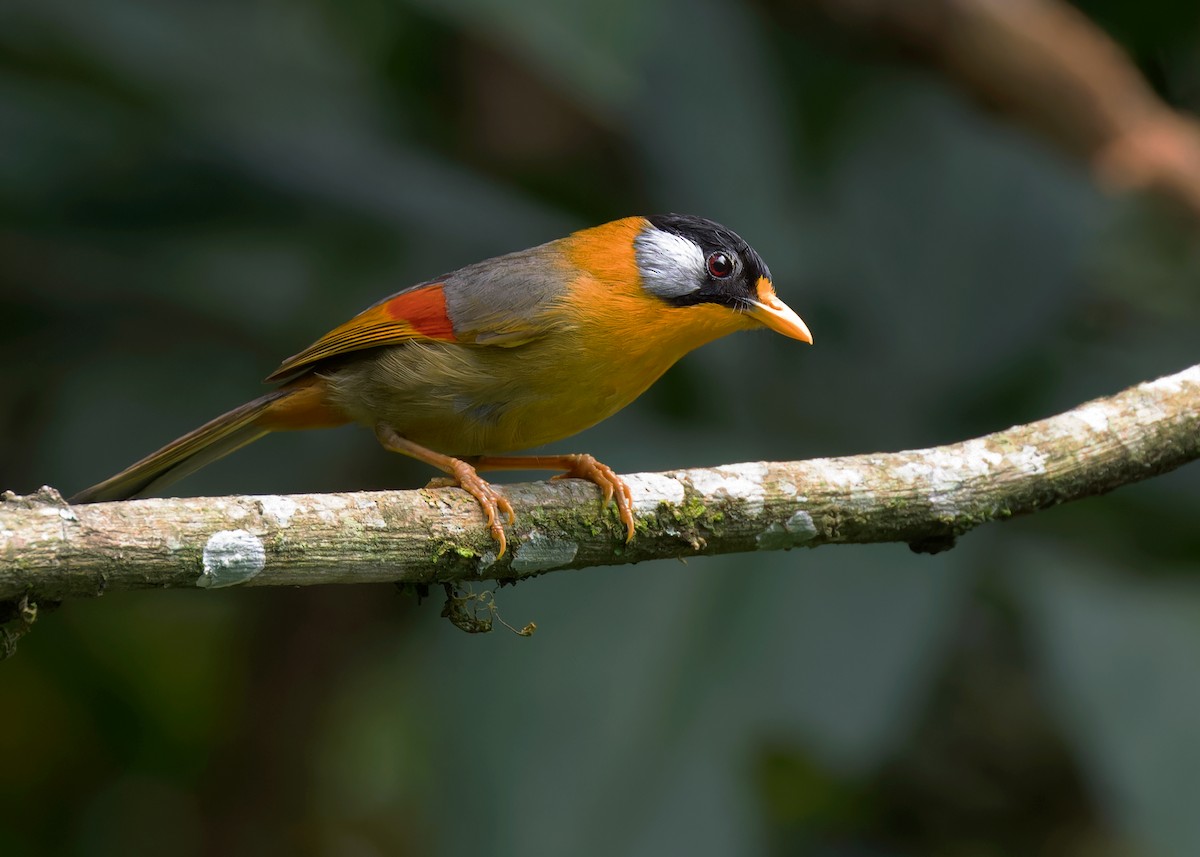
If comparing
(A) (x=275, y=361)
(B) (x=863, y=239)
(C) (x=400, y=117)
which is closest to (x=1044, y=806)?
(B) (x=863, y=239)

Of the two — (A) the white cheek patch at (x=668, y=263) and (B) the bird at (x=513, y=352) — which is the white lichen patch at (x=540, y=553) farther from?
(A) the white cheek patch at (x=668, y=263)

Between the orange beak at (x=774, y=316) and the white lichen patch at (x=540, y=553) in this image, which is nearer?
the white lichen patch at (x=540, y=553)

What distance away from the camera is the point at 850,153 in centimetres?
566

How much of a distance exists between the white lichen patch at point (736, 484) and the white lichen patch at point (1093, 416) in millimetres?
772

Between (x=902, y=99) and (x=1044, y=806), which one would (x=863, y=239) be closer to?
(x=902, y=99)

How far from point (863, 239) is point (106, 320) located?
3169 millimetres

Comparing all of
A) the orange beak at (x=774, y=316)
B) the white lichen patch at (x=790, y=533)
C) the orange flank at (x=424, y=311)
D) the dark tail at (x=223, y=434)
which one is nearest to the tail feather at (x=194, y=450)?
the dark tail at (x=223, y=434)

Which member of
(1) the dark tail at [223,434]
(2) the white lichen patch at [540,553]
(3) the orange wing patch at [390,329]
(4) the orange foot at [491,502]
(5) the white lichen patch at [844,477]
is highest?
(3) the orange wing patch at [390,329]

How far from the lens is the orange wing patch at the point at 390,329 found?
356 centimetres

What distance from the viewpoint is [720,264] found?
12.0 ft

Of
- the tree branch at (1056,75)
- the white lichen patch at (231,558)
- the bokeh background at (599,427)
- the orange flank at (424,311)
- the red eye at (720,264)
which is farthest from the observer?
the tree branch at (1056,75)

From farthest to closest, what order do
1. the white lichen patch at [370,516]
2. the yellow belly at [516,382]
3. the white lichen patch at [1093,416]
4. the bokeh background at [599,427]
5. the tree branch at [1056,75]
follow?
the tree branch at [1056,75] → the bokeh background at [599,427] → the yellow belly at [516,382] → the white lichen patch at [1093,416] → the white lichen patch at [370,516]

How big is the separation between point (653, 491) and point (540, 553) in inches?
11.4

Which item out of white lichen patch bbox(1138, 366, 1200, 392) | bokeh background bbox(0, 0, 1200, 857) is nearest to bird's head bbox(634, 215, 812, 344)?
bokeh background bbox(0, 0, 1200, 857)
